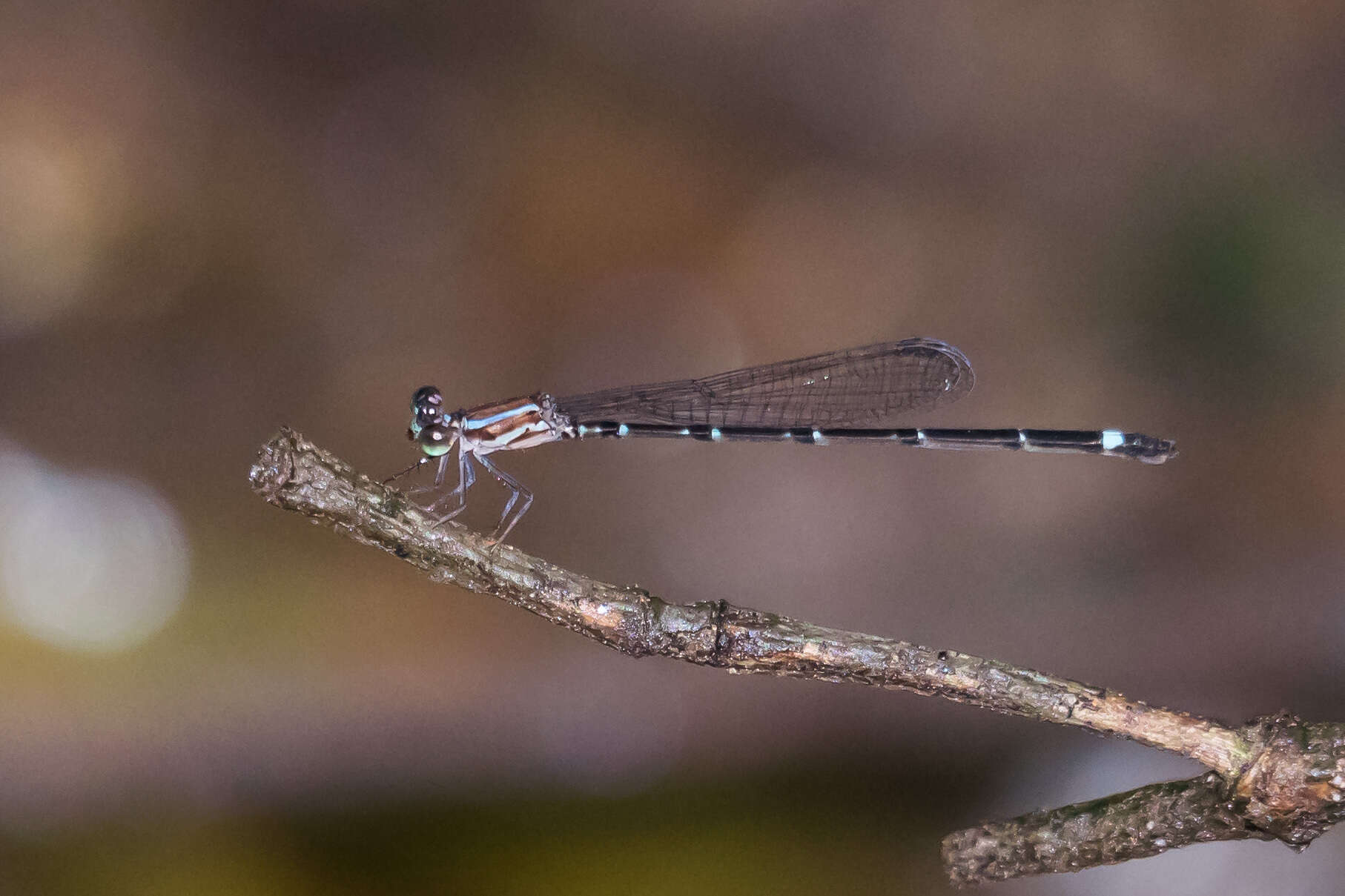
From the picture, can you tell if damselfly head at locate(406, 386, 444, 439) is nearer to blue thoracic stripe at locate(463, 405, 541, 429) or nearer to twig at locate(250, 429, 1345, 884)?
blue thoracic stripe at locate(463, 405, 541, 429)

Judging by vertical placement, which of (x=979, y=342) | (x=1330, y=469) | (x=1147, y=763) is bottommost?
(x=1147, y=763)

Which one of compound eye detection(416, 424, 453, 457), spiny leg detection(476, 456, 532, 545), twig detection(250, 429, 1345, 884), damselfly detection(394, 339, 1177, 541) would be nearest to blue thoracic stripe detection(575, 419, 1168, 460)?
damselfly detection(394, 339, 1177, 541)

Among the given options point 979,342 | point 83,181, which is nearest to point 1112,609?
point 979,342

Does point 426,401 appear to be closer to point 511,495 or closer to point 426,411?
point 426,411

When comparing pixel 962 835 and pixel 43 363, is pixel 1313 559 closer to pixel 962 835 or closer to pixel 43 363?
pixel 962 835

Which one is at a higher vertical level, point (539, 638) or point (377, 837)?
point (539, 638)

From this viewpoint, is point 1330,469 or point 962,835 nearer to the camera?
point 962,835

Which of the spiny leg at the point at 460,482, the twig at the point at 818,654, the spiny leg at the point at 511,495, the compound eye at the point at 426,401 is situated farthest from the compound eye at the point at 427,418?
the twig at the point at 818,654

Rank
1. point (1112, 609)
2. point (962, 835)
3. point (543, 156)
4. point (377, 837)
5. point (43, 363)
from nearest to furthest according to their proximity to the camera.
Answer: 1. point (962, 835)
2. point (377, 837)
3. point (43, 363)
4. point (543, 156)
5. point (1112, 609)
